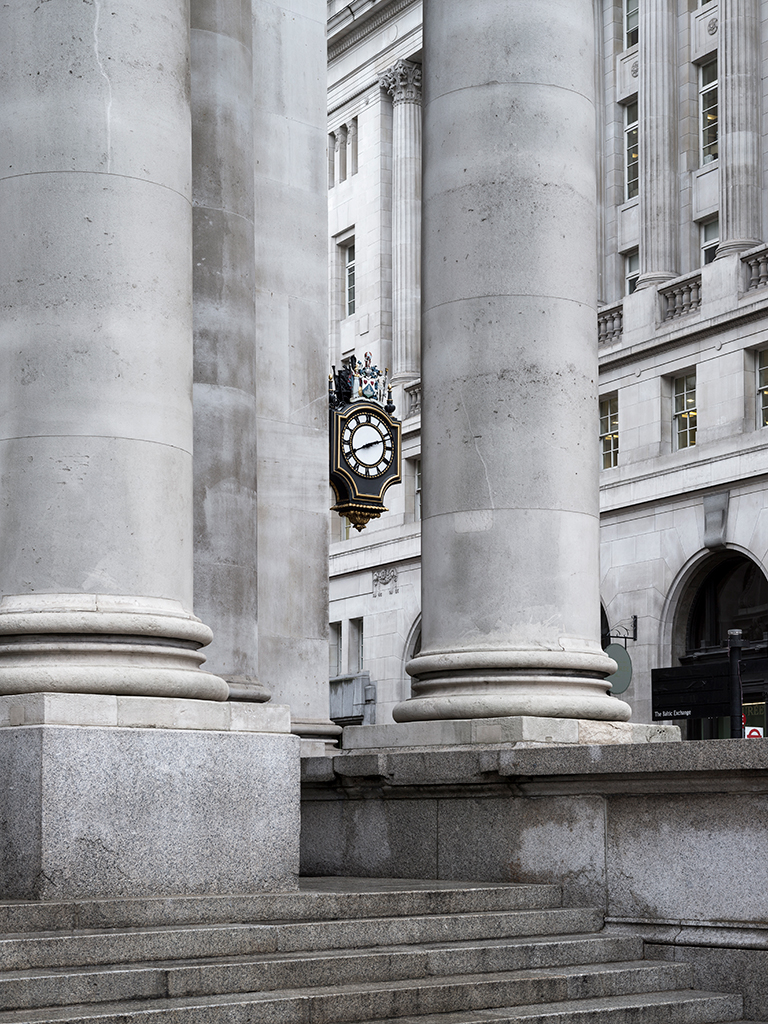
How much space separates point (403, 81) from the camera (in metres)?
64.4

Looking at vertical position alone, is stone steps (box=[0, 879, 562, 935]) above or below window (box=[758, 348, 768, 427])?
below

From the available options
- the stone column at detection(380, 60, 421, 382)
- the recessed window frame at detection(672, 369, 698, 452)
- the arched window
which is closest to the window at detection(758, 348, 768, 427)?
the recessed window frame at detection(672, 369, 698, 452)

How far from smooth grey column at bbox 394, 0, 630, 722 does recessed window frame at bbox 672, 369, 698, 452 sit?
35445mm

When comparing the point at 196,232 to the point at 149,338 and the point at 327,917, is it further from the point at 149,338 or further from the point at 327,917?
the point at 327,917

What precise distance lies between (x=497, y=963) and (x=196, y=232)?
9.25m

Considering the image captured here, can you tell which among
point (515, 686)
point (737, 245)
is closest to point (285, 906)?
point (515, 686)

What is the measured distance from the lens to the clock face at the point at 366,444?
25828 mm

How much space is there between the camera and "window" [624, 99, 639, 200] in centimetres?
5500

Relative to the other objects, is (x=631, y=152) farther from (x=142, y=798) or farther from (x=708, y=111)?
(x=142, y=798)

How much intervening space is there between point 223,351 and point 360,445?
8877 millimetres

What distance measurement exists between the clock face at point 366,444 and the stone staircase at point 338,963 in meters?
14.6

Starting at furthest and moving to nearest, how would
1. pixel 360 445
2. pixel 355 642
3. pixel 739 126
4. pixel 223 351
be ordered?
pixel 355 642, pixel 739 126, pixel 360 445, pixel 223 351

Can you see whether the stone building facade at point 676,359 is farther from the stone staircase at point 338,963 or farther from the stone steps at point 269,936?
the stone staircase at point 338,963

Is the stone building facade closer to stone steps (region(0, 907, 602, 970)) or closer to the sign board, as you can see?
the sign board
